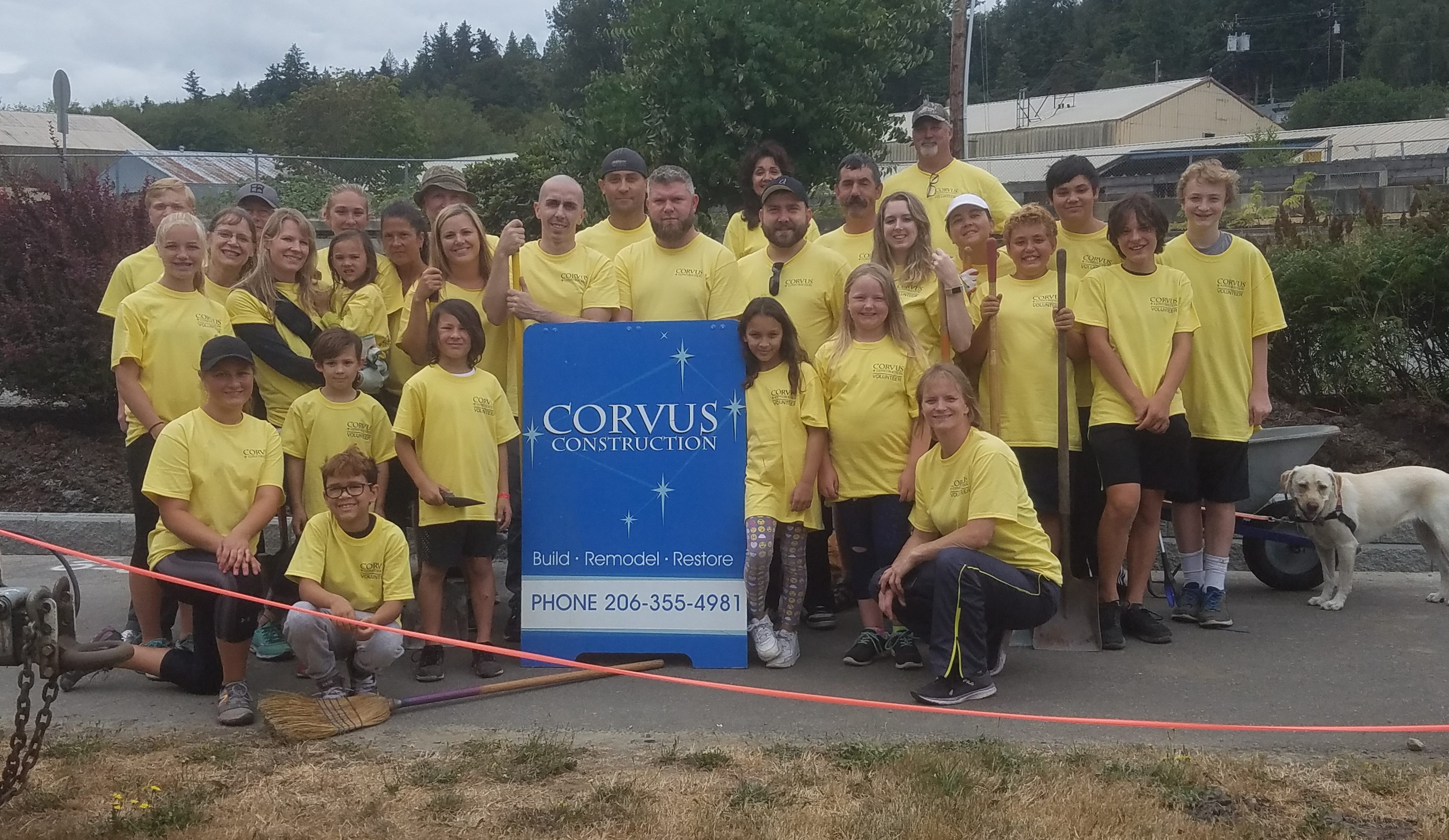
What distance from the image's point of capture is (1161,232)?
582cm

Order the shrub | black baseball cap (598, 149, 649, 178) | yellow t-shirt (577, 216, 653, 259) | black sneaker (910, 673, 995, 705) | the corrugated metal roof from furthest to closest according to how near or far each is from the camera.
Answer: the corrugated metal roof, the shrub, yellow t-shirt (577, 216, 653, 259), black baseball cap (598, 149, 649, 178), black sneaker (910, 673, 995, 705)

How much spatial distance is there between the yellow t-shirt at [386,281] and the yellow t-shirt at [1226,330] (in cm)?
341

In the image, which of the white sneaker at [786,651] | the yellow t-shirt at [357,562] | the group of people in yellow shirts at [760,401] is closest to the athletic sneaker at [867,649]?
the group of people in yellow shirts at [760,401]

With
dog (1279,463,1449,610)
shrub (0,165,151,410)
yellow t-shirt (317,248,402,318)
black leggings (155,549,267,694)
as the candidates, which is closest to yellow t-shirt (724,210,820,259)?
yellow t-shirt (317,248,402,318)

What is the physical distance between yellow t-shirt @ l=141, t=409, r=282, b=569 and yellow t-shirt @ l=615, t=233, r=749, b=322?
1768 mm

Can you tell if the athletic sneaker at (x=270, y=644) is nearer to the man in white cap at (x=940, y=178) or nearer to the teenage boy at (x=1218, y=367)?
the man in white cap at (x=940, y=178)

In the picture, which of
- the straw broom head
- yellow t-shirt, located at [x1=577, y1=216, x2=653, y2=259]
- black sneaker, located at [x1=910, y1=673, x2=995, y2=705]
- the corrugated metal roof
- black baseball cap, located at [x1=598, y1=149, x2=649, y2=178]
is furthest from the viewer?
the corrugated metal roof

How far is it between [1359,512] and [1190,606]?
0.97m

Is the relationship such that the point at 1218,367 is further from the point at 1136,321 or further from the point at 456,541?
the point at 456,541

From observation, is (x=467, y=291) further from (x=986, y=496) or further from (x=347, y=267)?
(x=986, y=496)

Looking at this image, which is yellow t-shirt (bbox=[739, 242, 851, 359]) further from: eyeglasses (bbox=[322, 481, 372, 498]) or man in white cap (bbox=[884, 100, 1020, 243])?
eyeglasses (bbox=[322, 481, 372, 498])

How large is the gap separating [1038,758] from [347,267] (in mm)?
3857

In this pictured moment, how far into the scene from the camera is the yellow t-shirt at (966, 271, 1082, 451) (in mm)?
5801

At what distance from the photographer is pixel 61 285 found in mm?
9180
